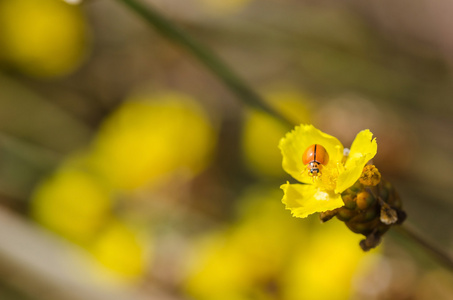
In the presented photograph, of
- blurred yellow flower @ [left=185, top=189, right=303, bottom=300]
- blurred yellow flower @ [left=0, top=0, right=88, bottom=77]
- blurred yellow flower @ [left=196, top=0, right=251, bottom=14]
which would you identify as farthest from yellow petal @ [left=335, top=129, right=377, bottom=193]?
blurred yellow flower @ [left=0, top=0, right=88, bottom=77]

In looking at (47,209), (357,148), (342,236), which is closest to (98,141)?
(47,209)

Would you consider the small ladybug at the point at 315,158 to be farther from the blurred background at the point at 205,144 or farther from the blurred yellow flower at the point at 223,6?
the blurred yellow flower at the point at 223,6

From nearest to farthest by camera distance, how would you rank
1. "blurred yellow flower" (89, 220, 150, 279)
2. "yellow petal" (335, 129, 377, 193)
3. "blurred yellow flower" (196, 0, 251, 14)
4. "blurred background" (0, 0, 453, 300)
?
"yellow petal" (335, 129, 377, 193), "blurred background" (0, 0, 453, 300), "blurred yellow flower" (89, 220, 150, 279), "blurred yellow flower" (196, 0, 251, 14)

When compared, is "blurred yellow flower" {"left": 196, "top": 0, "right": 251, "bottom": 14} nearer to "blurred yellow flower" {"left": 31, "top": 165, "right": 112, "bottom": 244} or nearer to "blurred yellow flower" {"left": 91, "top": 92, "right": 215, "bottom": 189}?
"blurred yellow flower" {"left": 91, "top": 92, "right": 215, "bottom": 189}

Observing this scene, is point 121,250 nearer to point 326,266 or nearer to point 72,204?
point 72,204

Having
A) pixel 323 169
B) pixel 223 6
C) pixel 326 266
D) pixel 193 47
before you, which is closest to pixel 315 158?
pixel 323 169

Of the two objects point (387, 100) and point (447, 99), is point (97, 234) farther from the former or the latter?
point (447, 99)

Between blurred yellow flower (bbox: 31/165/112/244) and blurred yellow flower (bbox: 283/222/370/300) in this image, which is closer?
blurred yellow flower (bbox: 283/222/370/300)
